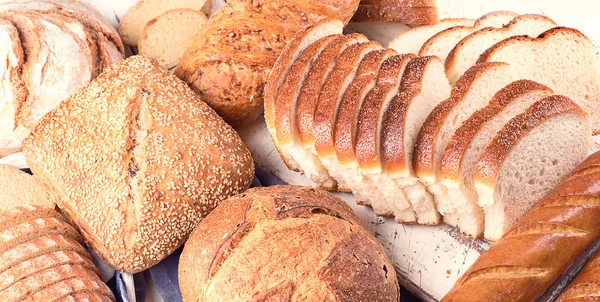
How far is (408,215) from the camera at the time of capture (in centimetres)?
227

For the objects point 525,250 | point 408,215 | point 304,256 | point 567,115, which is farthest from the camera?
point 408,215

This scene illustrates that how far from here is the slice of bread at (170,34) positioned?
3.16 meters

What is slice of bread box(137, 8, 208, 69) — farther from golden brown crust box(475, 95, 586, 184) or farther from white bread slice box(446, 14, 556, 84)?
golden brown crust box(475, 95, 586, 184)

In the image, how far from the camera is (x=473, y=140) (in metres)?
2.01

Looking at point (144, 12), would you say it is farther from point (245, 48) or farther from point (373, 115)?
point (373, 115)

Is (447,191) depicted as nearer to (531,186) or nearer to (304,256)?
(531,186)

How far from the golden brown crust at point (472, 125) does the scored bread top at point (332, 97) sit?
1.51 feet

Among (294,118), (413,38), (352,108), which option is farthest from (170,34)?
(352,108)

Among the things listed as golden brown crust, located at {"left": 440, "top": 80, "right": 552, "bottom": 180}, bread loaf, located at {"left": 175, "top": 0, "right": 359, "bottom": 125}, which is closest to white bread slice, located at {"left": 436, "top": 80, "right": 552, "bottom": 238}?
golden brown crust, located at {"left": 440, "top": 80, "right": 552, "bottom": 180}

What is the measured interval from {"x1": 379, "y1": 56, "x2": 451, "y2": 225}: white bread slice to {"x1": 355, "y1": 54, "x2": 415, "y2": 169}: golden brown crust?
42 millimetres

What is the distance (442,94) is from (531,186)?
51 centimetres

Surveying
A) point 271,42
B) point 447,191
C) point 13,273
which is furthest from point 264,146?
point 13,273

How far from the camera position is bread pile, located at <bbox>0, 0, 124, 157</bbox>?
2.64 meters

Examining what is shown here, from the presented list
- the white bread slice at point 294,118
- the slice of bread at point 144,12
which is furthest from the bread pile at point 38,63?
the white bread slice at point 294,118
